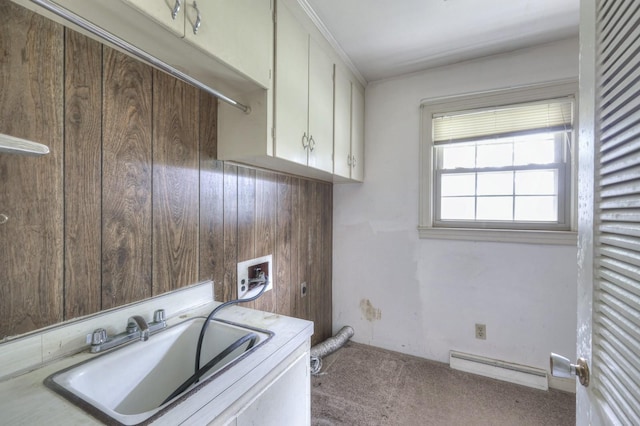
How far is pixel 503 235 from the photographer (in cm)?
196

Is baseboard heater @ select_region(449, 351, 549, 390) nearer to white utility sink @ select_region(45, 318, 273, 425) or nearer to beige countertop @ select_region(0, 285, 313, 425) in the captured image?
beige countertop @ select_region(0, 285, 313, 425)

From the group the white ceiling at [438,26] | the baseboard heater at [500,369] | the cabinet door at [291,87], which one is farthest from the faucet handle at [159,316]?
the baseboard heater at [500,369]

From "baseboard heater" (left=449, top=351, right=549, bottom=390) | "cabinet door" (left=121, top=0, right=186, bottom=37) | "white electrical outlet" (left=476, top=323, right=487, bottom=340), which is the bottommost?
"baseboard heater" (left=449, top=351, right=549, bottom=390)

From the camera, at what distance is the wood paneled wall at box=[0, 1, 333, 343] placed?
2.42 ft

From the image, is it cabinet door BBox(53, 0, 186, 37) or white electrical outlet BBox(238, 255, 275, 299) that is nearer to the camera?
cabinet door BBox(53, 0, 186, 37)

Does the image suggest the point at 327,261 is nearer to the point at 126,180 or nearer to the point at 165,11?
the point at 126,180

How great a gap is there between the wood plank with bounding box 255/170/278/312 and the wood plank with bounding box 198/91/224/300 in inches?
11.4

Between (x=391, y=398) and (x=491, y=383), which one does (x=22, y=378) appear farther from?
(x=491, y=383)

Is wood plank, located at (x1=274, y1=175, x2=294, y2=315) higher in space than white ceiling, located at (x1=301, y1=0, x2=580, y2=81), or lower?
lower

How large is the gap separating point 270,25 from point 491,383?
103 inches

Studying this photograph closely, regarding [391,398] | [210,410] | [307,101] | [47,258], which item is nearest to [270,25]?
[307,101]

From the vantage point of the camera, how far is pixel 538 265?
1874mm

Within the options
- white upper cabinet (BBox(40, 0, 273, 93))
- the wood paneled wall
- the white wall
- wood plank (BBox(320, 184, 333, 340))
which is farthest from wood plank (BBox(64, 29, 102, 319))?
the white wall

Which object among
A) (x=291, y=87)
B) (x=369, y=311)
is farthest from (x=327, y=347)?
(x=291, y=87)
